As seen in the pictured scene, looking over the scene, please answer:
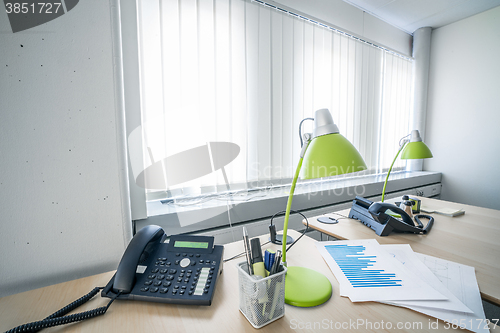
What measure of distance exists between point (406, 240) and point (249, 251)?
2.90 ft

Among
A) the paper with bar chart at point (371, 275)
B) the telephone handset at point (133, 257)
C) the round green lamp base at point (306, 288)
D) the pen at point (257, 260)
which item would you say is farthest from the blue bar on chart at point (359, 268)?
the telephone handset at point (133, 257)

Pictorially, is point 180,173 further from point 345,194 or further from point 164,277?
point 345,194

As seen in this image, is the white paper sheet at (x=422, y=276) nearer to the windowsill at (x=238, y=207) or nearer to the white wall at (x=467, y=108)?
the windowsill at (x=238, y=207)

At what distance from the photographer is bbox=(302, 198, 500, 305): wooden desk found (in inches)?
31.0

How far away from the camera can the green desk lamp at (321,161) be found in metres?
0.58

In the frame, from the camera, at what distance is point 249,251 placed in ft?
2.02

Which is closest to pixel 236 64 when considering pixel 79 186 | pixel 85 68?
pixel 85 68

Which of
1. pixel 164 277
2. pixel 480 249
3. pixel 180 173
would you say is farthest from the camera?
pixel 180 173

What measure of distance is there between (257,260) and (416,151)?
1.39 meters

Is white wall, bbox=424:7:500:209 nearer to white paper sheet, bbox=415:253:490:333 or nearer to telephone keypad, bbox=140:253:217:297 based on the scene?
white paper sheet, bbox=415:253:490:333

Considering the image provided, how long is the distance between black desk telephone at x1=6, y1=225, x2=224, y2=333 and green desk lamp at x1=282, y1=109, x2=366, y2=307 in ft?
0.81

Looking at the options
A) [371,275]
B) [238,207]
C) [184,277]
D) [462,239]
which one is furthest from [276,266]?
[462,239]

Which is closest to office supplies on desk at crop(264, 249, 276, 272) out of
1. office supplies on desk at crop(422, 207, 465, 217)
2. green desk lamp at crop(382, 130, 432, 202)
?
green desk lamp at crop(382, 130, 432, 202)

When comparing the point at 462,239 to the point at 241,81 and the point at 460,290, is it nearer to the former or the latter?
the point at 460,290
